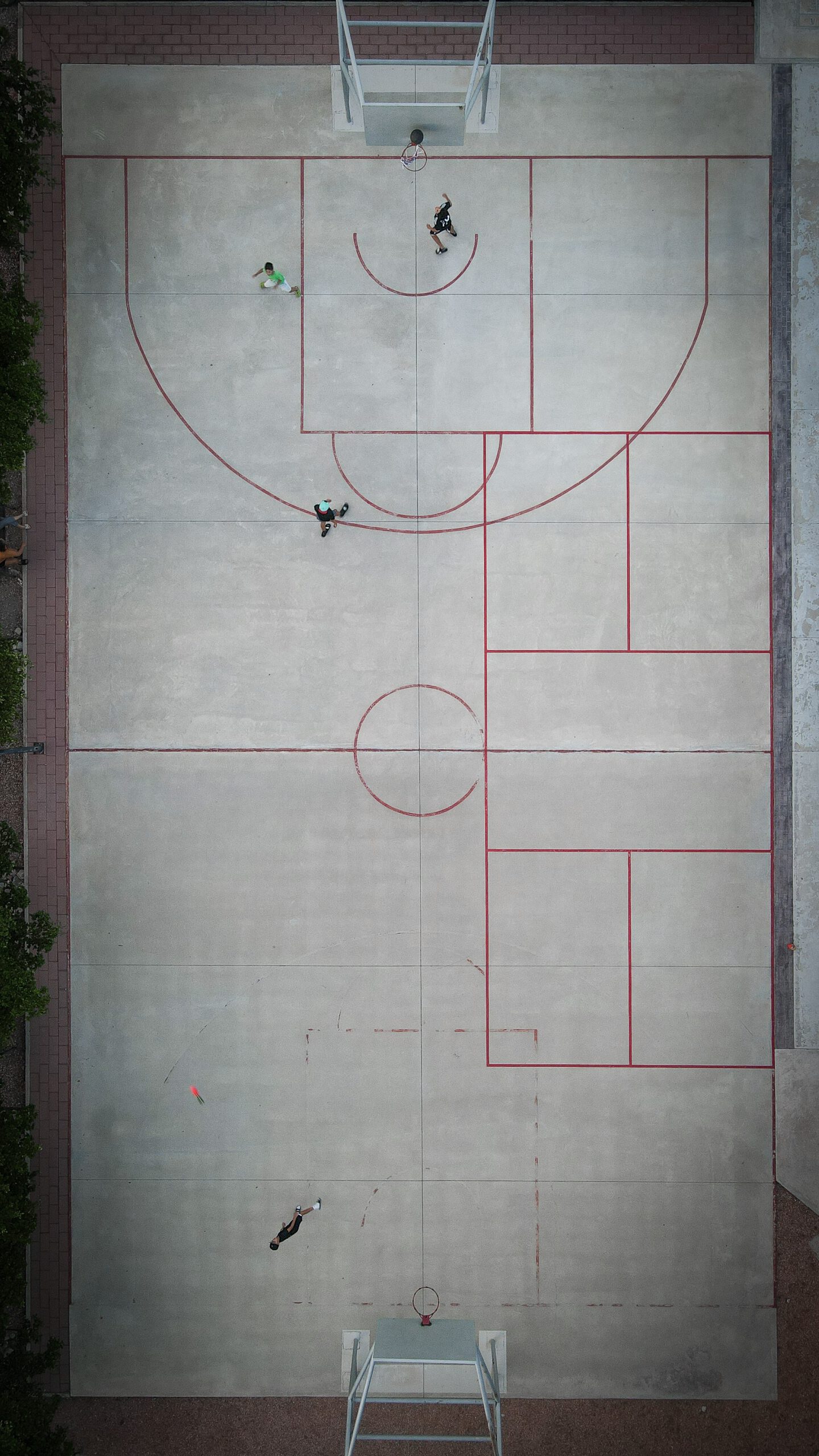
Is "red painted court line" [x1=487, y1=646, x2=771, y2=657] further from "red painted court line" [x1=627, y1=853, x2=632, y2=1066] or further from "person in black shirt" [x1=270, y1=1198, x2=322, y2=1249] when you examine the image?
"person in black shirt" [x1=270, y1=1198, x2=322, y2=1249]

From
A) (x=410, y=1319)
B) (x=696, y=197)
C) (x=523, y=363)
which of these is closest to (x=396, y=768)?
(x=523, y=363)

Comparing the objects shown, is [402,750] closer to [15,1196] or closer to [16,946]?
[16,946]

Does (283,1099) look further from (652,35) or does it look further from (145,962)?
(652,35)

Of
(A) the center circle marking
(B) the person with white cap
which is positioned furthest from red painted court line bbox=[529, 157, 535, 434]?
(A) the center circle marking

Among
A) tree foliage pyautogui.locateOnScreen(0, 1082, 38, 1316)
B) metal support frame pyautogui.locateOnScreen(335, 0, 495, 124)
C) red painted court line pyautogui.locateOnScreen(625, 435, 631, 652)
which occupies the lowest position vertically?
tree foliage pyautogui.locateOnScreen(0, 1082, 38, 1316)

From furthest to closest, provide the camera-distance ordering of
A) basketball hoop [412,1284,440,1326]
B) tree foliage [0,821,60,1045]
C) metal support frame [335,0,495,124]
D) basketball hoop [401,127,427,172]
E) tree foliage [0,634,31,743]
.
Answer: basketball hoop [401,127,427,172] < basketball hoop [412,1284,440,1326] < metal support frame [335,0,495,124] < tree foliage [0,634,31,743] < tree foliage [0,821,60,1045]

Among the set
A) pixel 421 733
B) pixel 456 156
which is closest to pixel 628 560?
pixel 421 733
